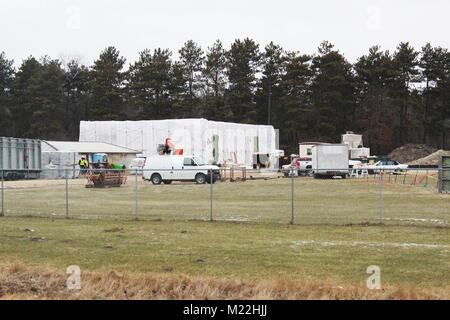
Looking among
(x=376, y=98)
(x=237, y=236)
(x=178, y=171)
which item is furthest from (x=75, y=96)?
(x=237, y=236)

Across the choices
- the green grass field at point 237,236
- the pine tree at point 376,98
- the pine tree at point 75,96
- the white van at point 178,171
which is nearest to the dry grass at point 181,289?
the green grass field at point 237,236

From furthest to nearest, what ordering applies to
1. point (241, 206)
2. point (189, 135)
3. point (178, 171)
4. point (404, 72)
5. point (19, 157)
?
1. point (404, 72)
2. point (189, 135)
3. point (19, 157)
4. point (178, 171)
5. point (241, 206)

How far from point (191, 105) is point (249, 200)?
63797 millimetres

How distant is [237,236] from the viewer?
39.3 feet

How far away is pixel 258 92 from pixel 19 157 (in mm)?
48288

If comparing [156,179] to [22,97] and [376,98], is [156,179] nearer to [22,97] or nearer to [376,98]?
[376,98]

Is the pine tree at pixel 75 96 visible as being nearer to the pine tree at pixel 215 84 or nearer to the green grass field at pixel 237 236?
the pine tree at pixel 215 84

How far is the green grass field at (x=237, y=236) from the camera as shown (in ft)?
27.9

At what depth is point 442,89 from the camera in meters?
77.1

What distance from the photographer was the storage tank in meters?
42.3

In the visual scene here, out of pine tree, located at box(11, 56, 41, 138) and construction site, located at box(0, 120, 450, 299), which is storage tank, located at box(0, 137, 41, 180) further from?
pine tree, located at box(11, 56, 41, 138)

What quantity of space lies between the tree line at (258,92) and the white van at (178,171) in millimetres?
46693
